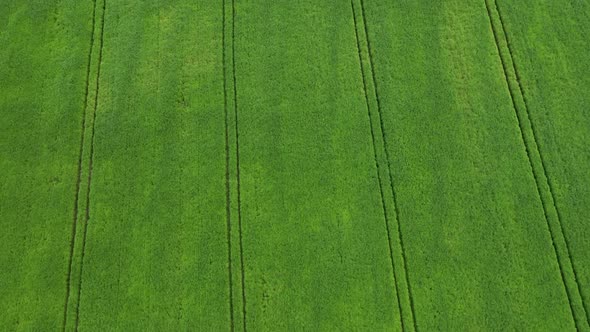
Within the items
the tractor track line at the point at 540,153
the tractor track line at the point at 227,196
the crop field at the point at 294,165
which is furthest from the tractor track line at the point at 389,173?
the tractor track line at the point at 227,196

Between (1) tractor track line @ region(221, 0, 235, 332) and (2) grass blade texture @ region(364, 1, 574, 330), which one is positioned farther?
(1) tractor track line @ region(221, 0, 235, 332)

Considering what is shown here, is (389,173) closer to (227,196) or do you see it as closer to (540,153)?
(540,153)

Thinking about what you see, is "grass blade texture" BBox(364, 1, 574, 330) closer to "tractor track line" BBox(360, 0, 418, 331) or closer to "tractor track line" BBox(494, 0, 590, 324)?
"tractor track line" BBox(360, 0, 418, 331)

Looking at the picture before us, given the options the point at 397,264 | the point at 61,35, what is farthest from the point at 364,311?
the point at 61,35

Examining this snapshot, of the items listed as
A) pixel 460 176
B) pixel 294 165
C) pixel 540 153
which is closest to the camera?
pixel 460 176

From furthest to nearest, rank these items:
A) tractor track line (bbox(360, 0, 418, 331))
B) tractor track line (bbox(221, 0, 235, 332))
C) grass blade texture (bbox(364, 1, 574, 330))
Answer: tractor track line (bbox(221, 0, 235, 332)) → tractor track line (bbox(360, 0, 418, 331)) → grass blade texture (bbox(364, 1, 574, 330))

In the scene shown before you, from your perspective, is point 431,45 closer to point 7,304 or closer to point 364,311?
point 364,311

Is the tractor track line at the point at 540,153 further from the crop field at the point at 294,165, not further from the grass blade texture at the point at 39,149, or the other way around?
the grass blade texture at the point at 39,149

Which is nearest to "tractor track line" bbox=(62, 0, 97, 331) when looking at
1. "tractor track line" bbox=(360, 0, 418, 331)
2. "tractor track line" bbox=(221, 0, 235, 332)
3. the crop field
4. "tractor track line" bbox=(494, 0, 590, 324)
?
the crop field

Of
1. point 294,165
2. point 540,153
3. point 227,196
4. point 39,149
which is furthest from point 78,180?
point 540,153
